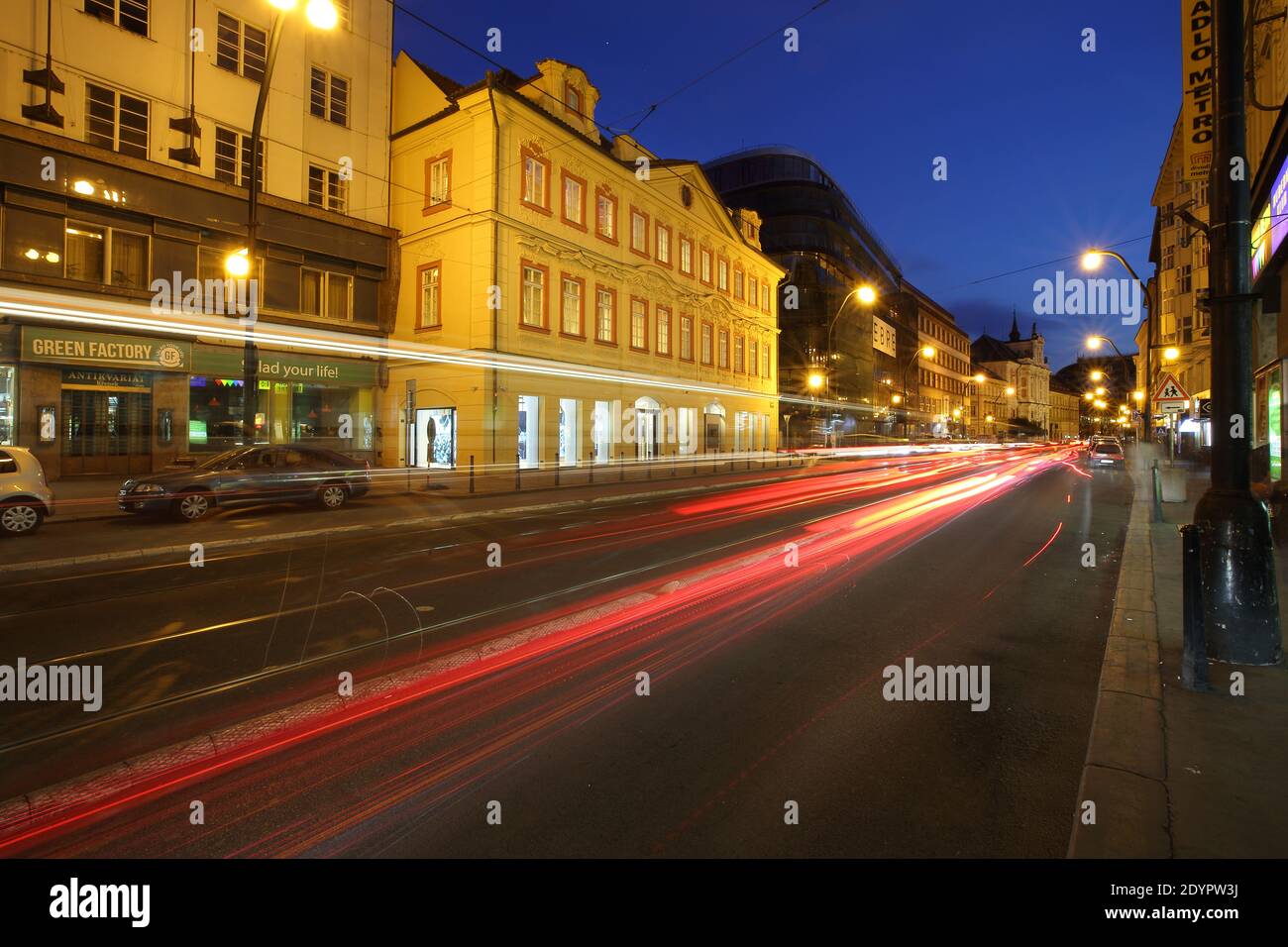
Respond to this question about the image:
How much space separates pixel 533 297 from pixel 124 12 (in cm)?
1449

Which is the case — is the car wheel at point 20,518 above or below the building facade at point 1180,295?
below

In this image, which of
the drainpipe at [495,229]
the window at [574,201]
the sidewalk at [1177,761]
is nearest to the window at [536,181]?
the window at [574,201]

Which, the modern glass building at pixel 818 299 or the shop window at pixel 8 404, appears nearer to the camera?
the shop window at pixel 8 404

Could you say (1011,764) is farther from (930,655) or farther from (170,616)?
(170,616)

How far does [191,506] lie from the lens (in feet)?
44.4

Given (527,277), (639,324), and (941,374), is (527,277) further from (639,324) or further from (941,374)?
(941,374)

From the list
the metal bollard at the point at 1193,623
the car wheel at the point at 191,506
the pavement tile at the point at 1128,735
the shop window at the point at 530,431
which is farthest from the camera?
the shop window at the point at 530,431

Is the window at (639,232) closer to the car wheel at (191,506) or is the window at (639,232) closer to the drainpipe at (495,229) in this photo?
the drainpipe at (495,229)

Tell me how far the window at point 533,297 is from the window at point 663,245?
9480mm

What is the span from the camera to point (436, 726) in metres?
4.23

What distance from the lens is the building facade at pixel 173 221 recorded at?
17.7 meters

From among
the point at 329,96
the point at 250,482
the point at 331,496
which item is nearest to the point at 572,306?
the point at 329,96

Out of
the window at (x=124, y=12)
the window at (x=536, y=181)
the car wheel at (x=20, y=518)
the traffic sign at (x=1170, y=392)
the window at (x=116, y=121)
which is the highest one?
the window at (x=124, y=12)
